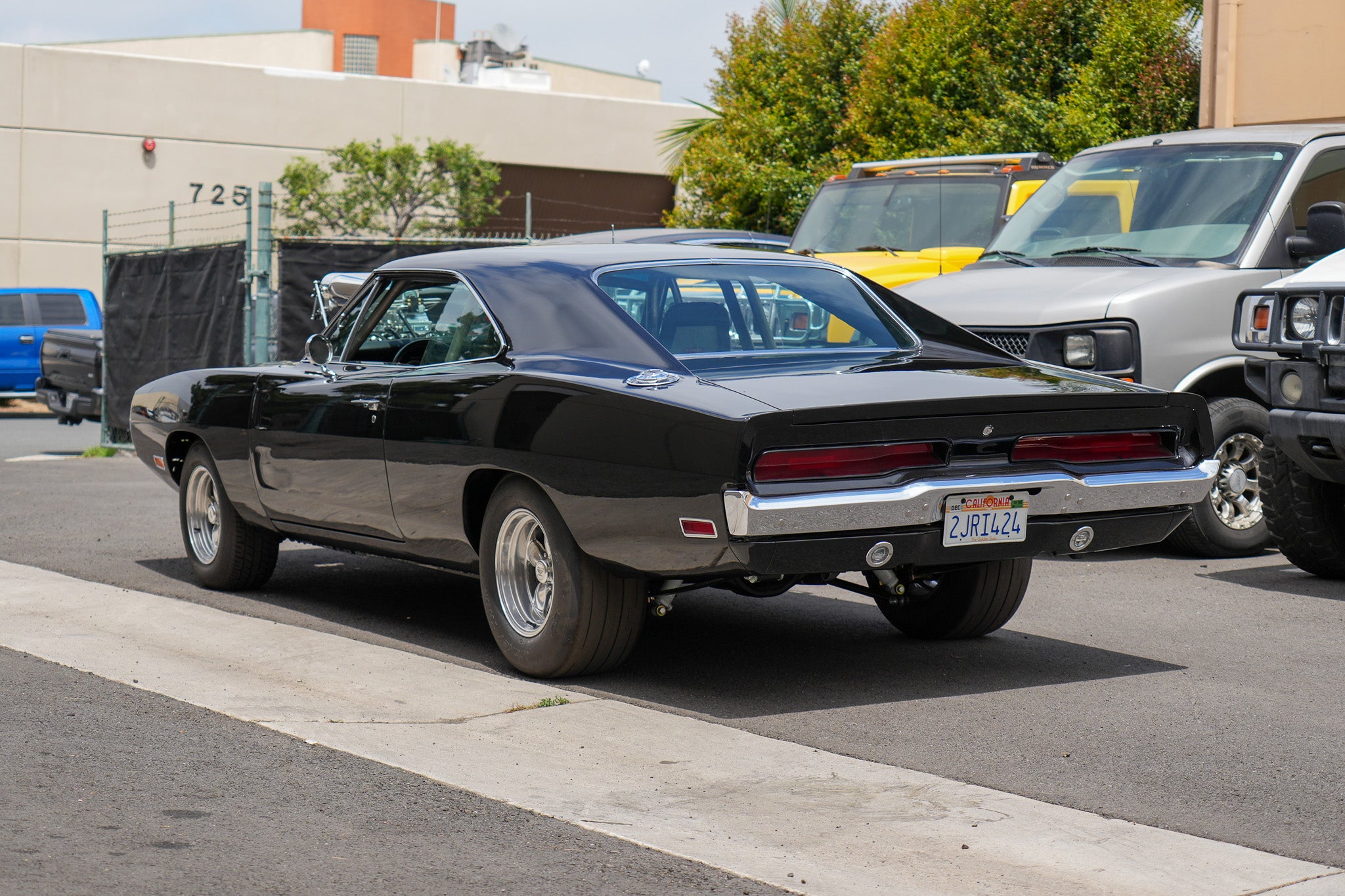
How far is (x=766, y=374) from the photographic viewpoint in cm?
596

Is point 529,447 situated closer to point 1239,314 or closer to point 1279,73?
point 1239,314

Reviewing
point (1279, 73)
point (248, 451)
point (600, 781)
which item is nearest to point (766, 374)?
point (600, 781)

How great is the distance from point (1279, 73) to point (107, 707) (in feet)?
47.1

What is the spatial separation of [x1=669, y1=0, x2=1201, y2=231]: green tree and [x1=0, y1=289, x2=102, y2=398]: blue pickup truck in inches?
391

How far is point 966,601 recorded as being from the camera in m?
6.84

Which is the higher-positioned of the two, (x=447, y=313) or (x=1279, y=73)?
(x=1279, y=73)

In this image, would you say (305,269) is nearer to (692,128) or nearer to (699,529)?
(699,529)

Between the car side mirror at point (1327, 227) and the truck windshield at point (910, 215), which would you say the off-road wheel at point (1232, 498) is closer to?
the car side mirror at point (1327, 227)

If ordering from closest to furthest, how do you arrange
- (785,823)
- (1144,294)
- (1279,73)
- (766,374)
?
(785,823), (766,374), (1144,294), (1279,73)

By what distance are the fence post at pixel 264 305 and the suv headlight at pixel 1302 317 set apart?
387 inches

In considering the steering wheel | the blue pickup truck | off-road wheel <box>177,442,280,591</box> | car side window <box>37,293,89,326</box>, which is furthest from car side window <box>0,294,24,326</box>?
the steering wheel

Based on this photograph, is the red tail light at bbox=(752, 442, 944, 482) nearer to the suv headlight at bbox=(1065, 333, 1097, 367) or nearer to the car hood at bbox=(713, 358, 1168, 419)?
the car hood at bbox=(713, 358, 1168, 419)

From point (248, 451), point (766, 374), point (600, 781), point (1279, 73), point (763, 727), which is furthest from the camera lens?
point (1279, 73)

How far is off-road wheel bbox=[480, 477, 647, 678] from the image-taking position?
19.4 ft
